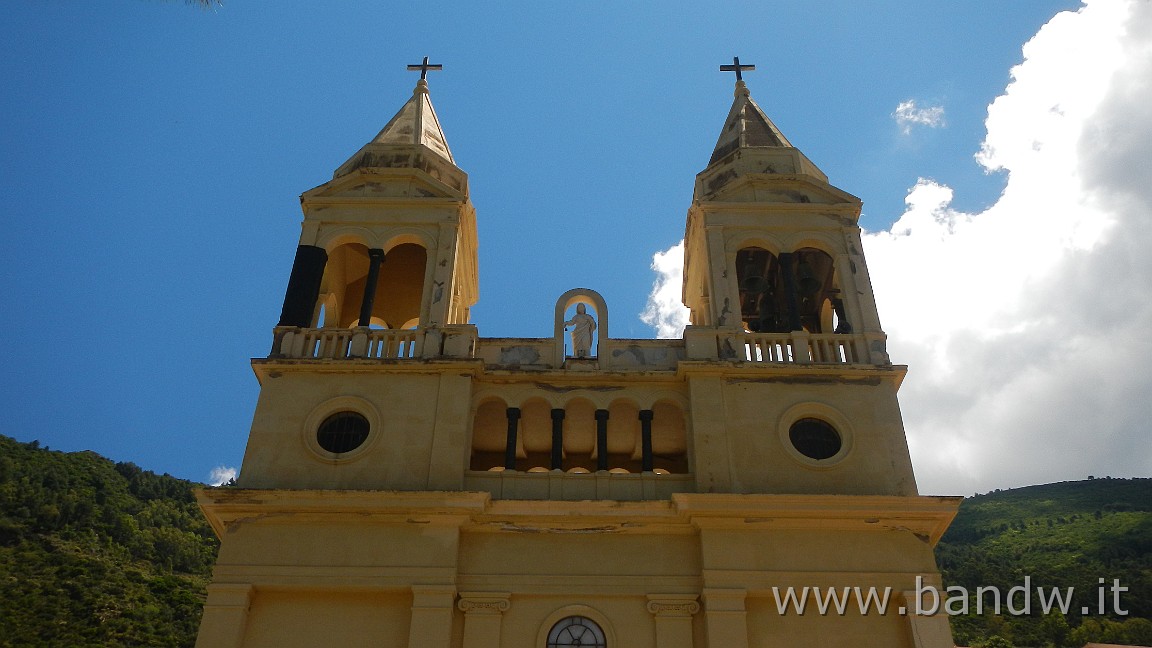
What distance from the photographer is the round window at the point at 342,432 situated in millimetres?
17766

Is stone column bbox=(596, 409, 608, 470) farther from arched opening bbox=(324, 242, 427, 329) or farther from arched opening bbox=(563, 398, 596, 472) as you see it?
arched opening bbox=(324, 242, 427, 329)

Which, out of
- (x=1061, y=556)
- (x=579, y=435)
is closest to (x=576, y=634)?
(x=579, y=435)

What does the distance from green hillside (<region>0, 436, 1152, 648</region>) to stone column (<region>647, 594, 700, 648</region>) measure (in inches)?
1256

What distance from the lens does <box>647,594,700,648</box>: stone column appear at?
50.8ft

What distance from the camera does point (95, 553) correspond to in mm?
52906

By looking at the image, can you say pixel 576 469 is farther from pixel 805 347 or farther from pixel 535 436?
pixel 805 347

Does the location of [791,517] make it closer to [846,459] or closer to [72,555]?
[846,459]

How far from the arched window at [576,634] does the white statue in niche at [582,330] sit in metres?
5.89

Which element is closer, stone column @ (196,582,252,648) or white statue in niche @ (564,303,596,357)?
stone column @ (196,582,252,648)

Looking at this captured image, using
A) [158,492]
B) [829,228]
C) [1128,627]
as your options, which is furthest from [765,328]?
[158,492]

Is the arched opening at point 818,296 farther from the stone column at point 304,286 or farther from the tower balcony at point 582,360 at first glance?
the stone column at point 304,286

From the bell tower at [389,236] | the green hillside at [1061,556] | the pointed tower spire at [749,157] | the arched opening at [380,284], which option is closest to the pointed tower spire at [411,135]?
the bell tower at [389,236]

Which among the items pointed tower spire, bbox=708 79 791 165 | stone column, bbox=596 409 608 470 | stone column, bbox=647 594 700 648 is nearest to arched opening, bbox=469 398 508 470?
stone column, bbox=596 409 608 470

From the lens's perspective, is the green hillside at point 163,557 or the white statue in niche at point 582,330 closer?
the white statue in niche at point 582,330
